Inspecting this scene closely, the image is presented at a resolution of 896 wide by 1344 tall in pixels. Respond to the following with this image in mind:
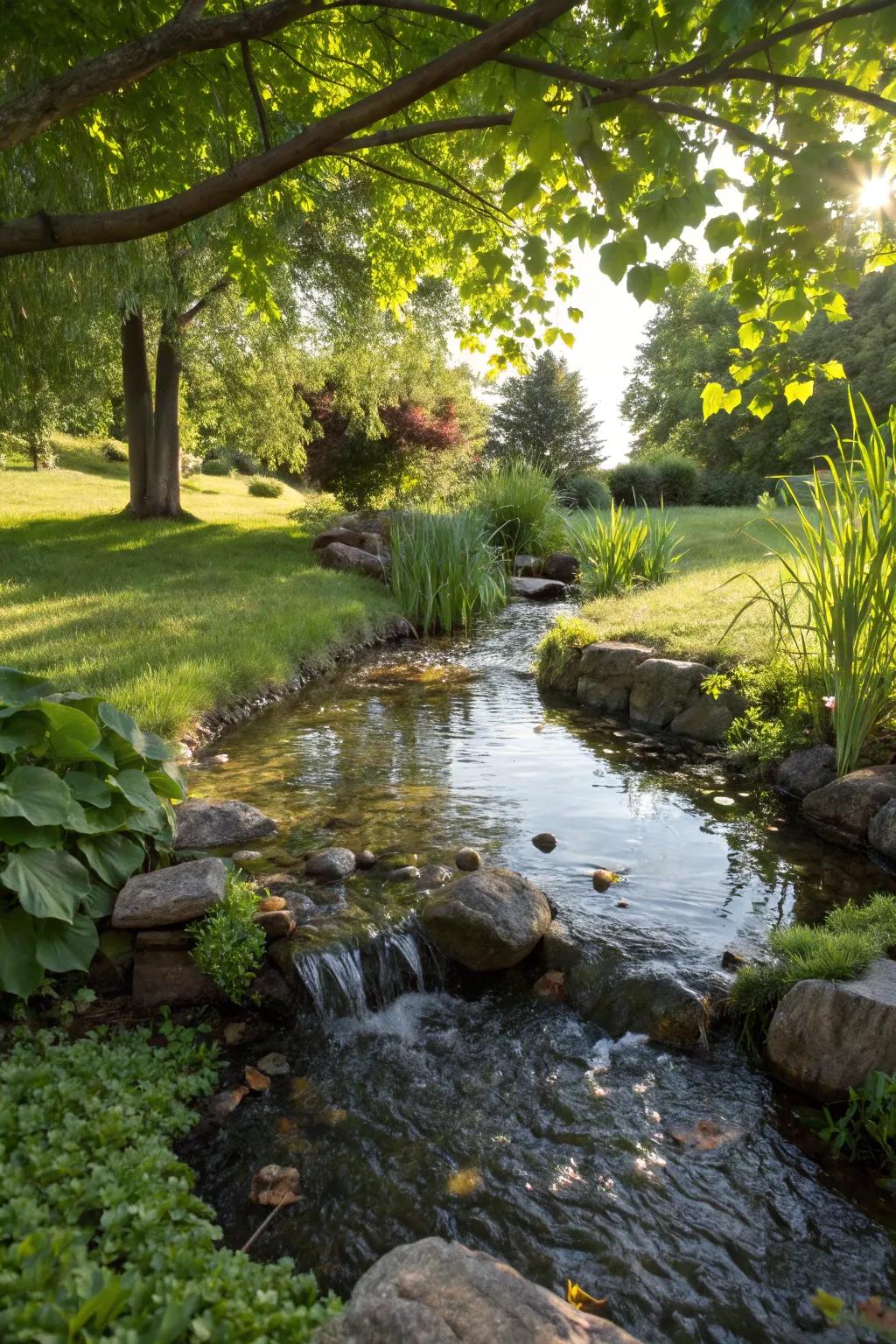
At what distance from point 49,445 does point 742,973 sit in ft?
96.3

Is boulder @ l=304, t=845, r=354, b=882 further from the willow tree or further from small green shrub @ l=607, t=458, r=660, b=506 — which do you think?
small green shrub @ l=607, t=458, r=660, b=506

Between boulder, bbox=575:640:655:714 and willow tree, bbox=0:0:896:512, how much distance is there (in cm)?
387

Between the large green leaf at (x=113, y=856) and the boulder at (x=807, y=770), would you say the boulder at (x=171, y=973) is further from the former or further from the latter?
the boulder at (x=807, y=770)

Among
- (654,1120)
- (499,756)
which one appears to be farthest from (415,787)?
(654,1120)

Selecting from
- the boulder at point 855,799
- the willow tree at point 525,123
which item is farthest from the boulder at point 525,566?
the boulder at point 855,799

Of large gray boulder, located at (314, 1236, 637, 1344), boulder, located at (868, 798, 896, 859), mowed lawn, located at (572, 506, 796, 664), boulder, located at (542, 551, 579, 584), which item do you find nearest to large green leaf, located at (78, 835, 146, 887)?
large gray boulder, located at (314, 1236, 637, 1344)

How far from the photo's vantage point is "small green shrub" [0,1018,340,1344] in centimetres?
156

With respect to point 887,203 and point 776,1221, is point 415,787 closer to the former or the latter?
point 776,1221

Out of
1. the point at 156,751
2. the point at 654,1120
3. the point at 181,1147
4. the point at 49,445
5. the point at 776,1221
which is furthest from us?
the point at 49,445

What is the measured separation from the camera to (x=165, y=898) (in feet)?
11.1

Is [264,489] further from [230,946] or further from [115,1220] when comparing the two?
[115,1220]

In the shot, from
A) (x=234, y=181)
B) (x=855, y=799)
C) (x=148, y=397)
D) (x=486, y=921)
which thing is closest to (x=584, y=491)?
(x=148, y=397)

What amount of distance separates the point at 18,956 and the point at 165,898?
0.63 metres

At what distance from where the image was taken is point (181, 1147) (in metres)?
2.63
